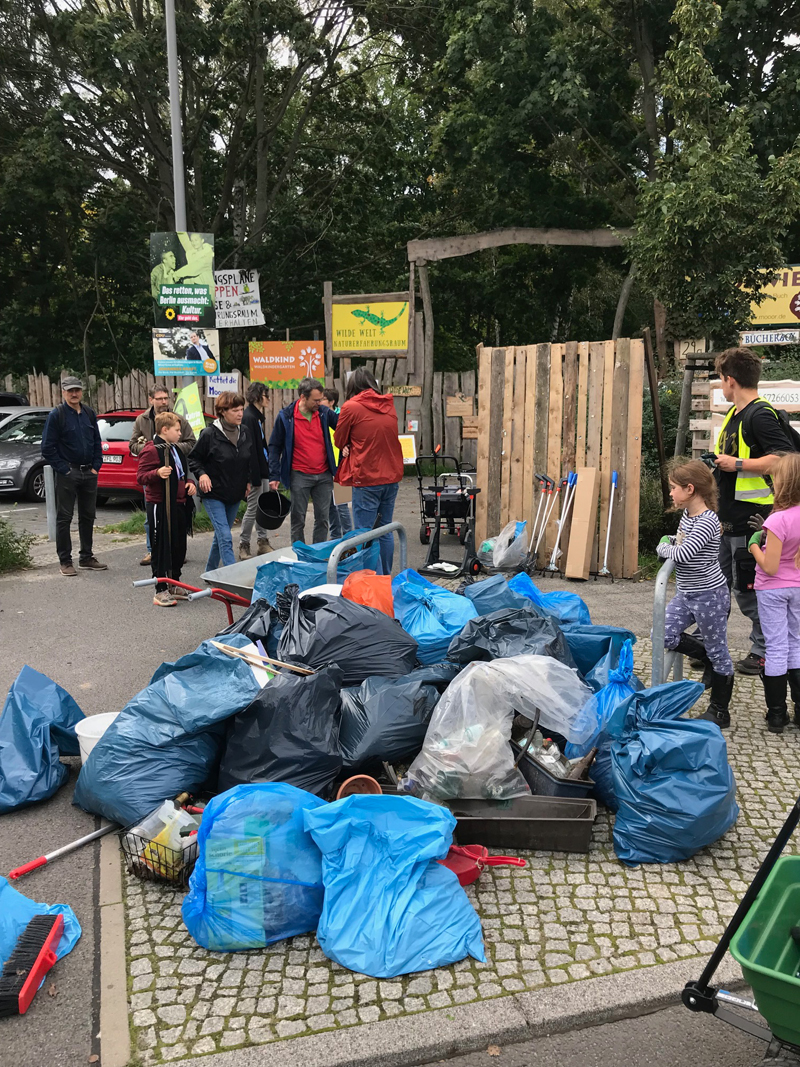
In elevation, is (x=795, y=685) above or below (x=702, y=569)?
below

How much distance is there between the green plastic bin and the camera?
1.98m

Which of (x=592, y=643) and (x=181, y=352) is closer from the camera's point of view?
(x=592, y=643)

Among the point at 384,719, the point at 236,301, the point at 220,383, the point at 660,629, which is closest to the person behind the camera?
the point at 384,719

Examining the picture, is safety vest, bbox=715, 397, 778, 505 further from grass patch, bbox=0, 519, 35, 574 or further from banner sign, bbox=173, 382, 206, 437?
banner sign, bbox=173, 382, 206, 437

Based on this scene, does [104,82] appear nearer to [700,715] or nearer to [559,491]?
[559,491]

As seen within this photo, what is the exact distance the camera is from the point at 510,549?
815 centimetres

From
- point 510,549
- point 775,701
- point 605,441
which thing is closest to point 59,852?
point 775,701

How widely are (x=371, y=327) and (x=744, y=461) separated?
1097 centimetres

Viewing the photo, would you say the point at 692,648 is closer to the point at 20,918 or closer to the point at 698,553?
the point at 698,553

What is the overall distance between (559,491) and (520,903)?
548 cm

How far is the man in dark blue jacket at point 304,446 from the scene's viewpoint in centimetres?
844

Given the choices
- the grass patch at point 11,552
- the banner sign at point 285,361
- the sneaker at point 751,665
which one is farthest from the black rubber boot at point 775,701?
the banner sign at point 285,361

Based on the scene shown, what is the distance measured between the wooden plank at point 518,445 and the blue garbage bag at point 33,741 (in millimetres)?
5351

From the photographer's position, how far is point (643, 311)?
74.0 ft
